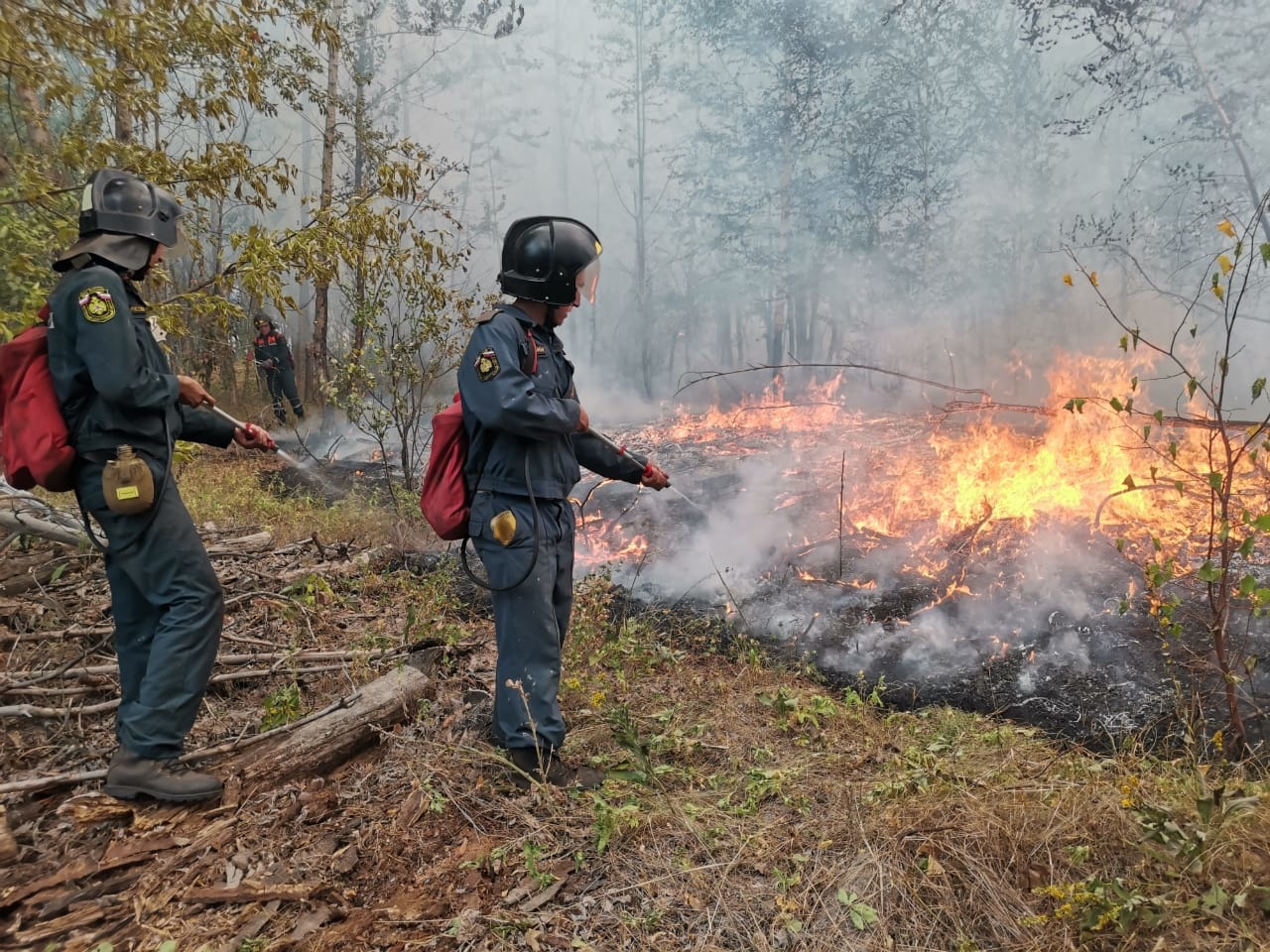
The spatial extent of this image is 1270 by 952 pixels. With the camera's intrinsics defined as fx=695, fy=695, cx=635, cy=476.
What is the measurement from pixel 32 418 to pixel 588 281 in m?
2.06

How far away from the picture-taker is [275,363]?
1110cm

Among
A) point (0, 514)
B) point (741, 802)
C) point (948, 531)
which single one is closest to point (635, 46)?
point (948, 531)

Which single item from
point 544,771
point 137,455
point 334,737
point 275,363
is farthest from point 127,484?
point 275,363

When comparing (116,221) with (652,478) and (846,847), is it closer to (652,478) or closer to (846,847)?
(652,478)

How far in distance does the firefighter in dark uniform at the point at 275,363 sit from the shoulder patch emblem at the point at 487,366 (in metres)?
9.95

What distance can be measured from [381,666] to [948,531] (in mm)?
4688

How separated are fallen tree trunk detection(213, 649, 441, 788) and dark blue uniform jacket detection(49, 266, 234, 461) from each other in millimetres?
1238

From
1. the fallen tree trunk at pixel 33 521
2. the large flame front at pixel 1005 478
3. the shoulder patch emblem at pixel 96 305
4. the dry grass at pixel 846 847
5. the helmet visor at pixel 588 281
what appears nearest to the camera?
the dry grass at pixel 846 847

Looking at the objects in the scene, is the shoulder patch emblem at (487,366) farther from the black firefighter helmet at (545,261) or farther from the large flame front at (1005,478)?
the large flame front at (1005,478)

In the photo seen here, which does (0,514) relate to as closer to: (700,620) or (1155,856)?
(700,620)

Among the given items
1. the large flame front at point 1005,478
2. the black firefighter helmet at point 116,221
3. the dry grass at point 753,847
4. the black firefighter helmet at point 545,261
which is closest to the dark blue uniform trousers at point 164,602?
the dry grass at point 753,847

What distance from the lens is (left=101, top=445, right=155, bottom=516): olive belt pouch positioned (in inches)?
95.2

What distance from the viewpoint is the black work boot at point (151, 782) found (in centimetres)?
250

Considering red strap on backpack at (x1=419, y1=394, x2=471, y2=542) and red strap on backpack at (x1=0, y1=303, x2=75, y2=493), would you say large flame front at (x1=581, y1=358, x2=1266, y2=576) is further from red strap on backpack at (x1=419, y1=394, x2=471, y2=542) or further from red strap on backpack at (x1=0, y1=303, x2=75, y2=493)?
red strap on backpack at (x1=0, y1=303, x2=75, y2=493)
